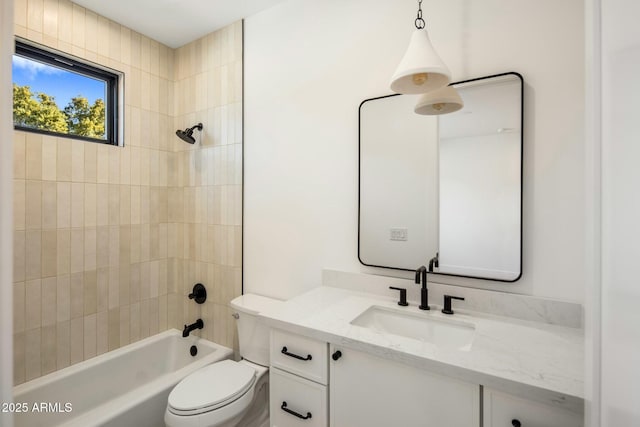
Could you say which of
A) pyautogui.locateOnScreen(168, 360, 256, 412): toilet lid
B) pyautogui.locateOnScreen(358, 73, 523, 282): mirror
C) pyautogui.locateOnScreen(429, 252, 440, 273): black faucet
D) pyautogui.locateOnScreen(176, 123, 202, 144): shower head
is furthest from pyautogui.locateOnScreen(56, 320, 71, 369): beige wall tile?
pyautogui.locateOnScreen(429, 252, 440, 273): black faucet

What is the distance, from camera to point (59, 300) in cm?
179

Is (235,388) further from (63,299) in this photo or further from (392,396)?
(63,299)

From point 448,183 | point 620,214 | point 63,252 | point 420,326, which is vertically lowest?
point 420,326

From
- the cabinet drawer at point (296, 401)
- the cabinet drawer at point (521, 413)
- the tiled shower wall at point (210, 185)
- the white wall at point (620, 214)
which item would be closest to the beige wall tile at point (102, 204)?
the tiled shower wall at point (210, 185)

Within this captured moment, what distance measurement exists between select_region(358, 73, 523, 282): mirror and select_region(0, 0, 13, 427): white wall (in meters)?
1.35

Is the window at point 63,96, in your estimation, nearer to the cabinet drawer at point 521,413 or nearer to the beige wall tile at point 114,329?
the beige wall tile at point 114,329

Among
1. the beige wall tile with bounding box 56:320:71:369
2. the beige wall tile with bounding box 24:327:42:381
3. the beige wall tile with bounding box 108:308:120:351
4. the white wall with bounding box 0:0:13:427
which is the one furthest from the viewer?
the beige wall tile with bounding box 108:308:120:351

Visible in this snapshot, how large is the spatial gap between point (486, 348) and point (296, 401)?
77 cm

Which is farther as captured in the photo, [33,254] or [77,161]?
[77,161]

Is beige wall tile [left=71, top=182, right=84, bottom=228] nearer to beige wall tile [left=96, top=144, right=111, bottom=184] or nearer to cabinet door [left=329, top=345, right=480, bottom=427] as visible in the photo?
beige wall tile [left=96, top=144, right=111, bottom=184]

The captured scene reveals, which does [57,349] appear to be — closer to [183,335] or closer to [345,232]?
[183,335]

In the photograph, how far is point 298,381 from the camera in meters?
1.17

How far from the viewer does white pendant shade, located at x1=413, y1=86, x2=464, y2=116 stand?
114 cm

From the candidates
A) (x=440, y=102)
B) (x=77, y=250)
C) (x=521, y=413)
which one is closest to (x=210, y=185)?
(x=77, y=250)
